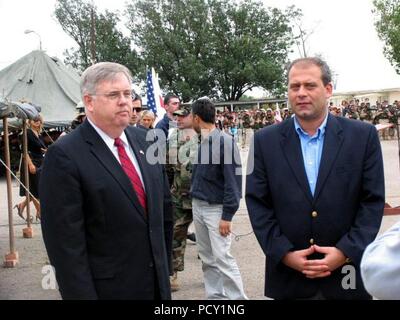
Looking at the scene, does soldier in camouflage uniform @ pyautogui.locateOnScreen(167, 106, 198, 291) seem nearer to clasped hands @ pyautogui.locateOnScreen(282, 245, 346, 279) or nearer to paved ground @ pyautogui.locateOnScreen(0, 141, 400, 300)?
paved ground @ pyautogui.locateOnScreen(0, 141, 400, 300)

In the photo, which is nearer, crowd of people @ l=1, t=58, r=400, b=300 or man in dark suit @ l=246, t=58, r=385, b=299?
crowd of people @ l=1, t=58, r=400, b=300

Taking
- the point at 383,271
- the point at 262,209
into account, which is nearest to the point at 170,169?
the point at 262,209

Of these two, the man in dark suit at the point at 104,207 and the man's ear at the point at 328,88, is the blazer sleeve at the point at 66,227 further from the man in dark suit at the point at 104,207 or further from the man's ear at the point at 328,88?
the man's ear at the point at 328,88

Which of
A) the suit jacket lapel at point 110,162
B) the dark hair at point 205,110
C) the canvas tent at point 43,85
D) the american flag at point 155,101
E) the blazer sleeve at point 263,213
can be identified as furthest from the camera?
the canvas tent at point 43,85

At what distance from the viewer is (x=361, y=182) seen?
3.00 m

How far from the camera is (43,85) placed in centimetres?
2375

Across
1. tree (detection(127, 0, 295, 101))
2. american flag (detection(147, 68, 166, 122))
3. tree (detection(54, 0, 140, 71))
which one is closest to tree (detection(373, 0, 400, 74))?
tree (detection(127, 0, 295, 101))

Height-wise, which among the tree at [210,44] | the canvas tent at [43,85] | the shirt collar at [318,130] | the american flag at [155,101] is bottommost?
the shirt collar at [318,130]

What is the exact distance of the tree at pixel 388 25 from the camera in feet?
147

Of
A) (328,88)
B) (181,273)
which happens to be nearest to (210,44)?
(181,273)

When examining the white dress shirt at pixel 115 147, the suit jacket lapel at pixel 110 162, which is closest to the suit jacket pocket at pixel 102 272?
the suit jacket lapel at pixel 110 162

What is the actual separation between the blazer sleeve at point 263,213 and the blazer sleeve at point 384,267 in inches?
59.8

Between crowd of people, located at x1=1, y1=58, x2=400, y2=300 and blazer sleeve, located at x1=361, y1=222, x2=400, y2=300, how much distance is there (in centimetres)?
149

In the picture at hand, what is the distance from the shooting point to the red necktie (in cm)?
287
